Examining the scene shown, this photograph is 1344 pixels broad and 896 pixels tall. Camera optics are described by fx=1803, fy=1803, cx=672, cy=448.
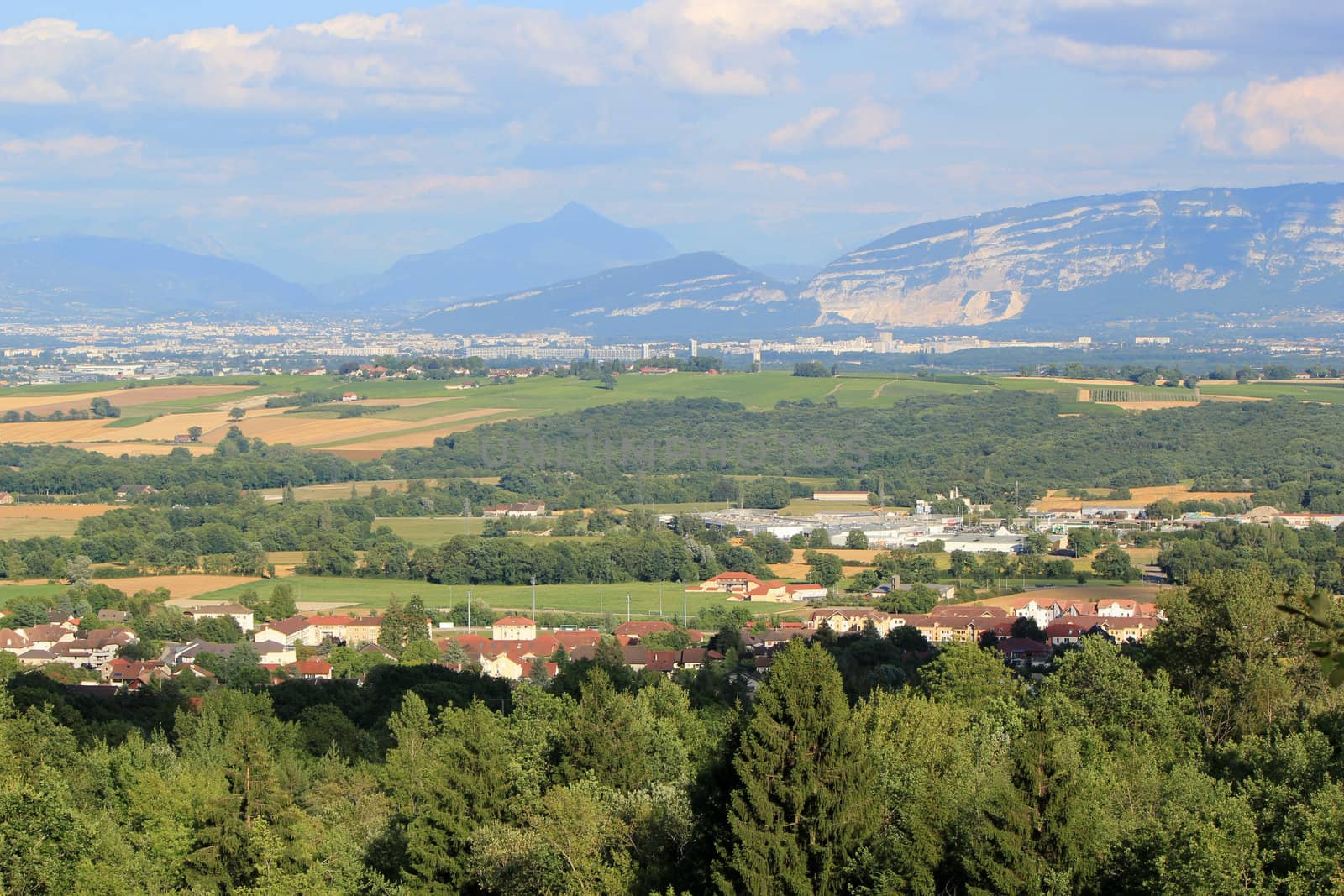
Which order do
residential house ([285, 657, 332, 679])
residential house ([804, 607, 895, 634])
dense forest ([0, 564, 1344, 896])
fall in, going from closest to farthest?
1. dense forest ([0, 564, 1344, 896])
2. residential house ([285, 657, 332, 679])
3. residential house ([804, 607, 895, 634])

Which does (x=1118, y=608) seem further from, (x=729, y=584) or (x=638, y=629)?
(x=729, y=584)

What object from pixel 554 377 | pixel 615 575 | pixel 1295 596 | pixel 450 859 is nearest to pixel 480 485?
pixel 615 575

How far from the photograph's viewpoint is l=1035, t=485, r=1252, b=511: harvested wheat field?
2931 inches

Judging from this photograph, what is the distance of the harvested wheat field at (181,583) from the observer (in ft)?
178

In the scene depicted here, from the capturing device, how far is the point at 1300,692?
2572 cm

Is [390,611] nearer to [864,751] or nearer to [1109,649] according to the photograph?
[1109,649]

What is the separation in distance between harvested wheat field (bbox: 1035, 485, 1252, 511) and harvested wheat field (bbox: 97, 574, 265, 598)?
3479cm

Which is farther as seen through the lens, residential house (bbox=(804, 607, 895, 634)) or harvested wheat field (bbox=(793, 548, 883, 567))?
harvested wheat field (bbox=(793, 548, 883, 567))

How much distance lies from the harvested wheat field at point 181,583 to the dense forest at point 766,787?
23.9 metres

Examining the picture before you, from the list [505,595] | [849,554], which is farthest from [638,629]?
[849,554]

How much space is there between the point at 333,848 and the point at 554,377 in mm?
110499

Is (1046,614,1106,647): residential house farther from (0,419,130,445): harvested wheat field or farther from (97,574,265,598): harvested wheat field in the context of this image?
(0,419,130,445): harvested wheat field

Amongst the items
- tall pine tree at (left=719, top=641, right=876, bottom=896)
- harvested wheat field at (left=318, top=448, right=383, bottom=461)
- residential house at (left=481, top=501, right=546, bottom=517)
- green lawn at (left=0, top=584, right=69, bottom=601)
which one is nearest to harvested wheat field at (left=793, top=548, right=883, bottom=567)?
residential house at (left=481, top=501, right=546, bottom=517)

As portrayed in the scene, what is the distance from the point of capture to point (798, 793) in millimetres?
16188
